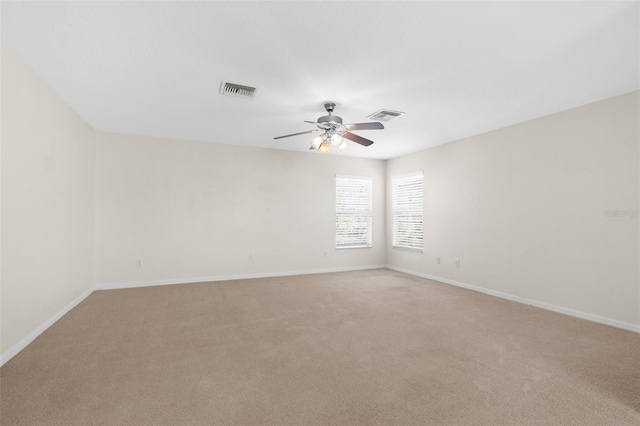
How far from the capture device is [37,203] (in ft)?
10.1

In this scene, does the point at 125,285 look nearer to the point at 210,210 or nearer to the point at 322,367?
the point at 210,210

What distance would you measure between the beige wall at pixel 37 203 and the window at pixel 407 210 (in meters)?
5.73

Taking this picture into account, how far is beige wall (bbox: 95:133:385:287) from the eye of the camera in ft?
16.8

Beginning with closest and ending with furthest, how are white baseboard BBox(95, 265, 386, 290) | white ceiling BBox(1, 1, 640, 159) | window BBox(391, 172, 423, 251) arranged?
white ceiling BBox(1, 1, 640, 159), white baseboard BBox(95, 265, 386, 290), window BBox(391, 172, 423, 251)

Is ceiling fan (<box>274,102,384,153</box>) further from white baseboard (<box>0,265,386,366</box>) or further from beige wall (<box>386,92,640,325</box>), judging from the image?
white baseboard (<box>0,265,386,366</box>)

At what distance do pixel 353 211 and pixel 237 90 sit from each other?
13.6ft

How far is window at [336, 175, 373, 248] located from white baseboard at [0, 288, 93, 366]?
15.0ft

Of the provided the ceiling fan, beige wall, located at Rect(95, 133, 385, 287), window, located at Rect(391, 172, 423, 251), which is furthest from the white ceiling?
window, located at Rect(391, 172, 423, 251)

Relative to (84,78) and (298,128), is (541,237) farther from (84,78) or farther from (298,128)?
(84,78)

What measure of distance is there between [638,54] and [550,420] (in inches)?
119

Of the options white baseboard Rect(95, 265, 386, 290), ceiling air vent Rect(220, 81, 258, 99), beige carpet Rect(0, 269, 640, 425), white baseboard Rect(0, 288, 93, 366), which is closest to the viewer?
beige carpet Rect(0, 269, 640, 425)

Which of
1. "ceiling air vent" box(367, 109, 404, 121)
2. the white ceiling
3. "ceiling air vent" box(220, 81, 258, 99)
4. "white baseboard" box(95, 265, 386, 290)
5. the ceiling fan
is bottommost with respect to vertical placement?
"white baseboard" box(95, 265, 386, 290)

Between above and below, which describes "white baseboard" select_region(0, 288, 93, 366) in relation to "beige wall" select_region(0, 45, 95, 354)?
below

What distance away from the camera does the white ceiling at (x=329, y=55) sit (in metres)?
2.12
